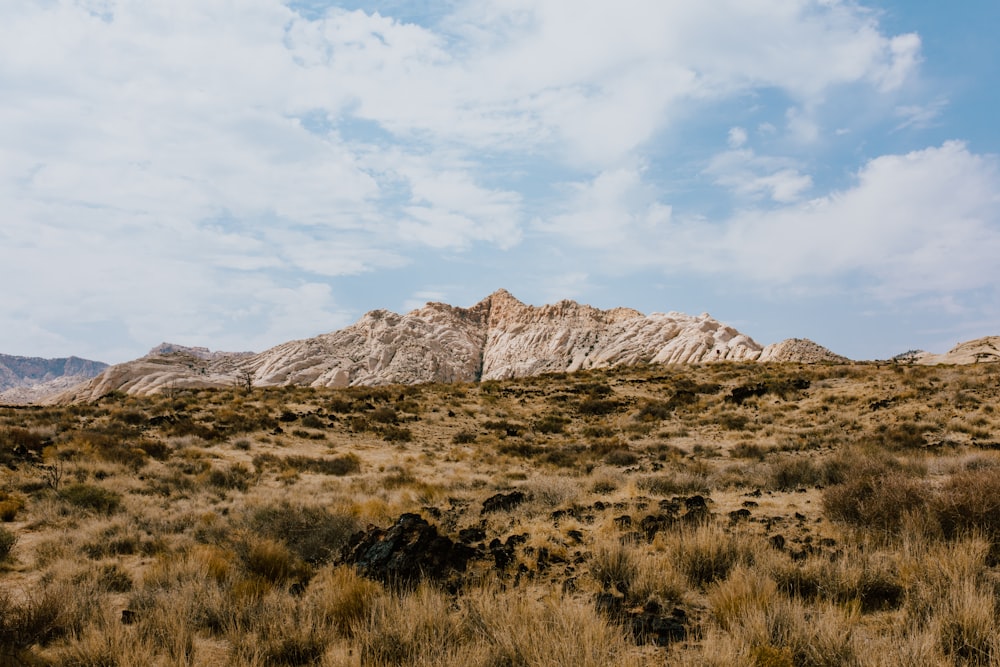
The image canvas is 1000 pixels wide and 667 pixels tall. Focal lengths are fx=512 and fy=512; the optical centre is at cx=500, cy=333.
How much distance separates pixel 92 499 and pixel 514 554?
9.05 meters

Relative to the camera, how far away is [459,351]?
373 feet

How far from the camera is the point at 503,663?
444 cm

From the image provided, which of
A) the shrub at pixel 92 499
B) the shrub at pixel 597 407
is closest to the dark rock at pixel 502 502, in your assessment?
the shrub at pixel 92 499

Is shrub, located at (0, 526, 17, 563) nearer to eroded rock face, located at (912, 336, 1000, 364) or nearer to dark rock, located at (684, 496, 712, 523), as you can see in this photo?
dark rock, located at (684, 496, 712, 523)

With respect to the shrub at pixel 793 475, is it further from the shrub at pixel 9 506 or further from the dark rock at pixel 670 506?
the shrub at pixel 9 506

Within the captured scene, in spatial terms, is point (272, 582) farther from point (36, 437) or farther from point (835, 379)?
point (835, 379)

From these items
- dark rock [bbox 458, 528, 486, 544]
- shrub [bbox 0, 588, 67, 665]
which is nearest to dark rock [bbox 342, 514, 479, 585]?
dark rock [bbox 458, 528, 486, 544]

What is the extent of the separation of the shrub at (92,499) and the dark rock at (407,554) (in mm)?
6036

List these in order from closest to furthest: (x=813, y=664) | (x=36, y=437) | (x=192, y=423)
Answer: (x=813, y=664), (x=36, y=437), (x=192, y=423)

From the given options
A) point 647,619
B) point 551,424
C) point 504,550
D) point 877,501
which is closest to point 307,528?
point 504,550

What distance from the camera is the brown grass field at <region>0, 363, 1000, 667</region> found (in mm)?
4633

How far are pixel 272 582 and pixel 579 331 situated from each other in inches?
4073

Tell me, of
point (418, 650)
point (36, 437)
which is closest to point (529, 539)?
point (418, 650)

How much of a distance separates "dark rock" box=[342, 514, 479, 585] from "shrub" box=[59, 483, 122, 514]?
238 inches
